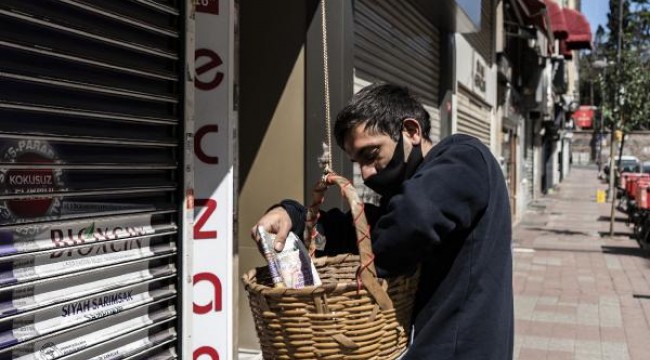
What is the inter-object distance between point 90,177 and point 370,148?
1.32 m

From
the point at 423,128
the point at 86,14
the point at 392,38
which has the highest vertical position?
the point at 392,38

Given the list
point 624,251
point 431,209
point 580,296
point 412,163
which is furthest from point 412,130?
point 624,251

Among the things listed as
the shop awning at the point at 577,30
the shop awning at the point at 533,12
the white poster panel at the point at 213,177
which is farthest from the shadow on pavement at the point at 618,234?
the white poster panel at the point at 213,177

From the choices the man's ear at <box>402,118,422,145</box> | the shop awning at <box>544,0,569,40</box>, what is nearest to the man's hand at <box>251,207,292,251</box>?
the man's ear at <box>402,118,422,145</box>

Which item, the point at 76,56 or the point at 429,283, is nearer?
the point at 429,283

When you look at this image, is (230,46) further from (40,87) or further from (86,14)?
(40,87)

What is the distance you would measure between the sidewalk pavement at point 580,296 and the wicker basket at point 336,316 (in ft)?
15.8

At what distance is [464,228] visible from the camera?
5.69ft

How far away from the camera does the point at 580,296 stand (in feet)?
29.2

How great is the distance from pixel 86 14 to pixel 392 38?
4.63 metres

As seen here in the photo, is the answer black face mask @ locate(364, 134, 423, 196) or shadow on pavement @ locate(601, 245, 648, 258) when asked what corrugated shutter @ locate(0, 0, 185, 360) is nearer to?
black face mask @ locate(364, 134, 423, 196)

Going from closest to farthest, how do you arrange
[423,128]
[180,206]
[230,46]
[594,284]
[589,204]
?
[423,128] → [180,206] → [230,46] → [594,284] → [589,204]

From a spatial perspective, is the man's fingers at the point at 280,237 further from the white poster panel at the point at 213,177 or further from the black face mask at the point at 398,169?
the white poster panel at the point at 213,177

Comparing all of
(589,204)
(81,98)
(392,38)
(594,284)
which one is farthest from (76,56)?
(589,204)
